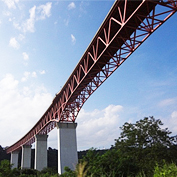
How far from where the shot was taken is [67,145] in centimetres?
3191

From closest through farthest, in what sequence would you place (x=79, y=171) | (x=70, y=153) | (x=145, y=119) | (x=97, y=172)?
(x=79, y=171)
(x=97, y=172)
(x=145, y=119)
(x=70, y=153)

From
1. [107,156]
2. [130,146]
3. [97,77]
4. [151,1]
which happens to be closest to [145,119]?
[130,146]

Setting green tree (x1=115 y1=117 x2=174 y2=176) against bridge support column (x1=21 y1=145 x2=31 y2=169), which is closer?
green tree (x1=115 y1=117 x2=174 y2=176)

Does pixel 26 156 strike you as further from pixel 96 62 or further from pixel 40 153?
pixel 96 62

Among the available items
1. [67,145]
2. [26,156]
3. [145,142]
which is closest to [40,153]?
[67,145]

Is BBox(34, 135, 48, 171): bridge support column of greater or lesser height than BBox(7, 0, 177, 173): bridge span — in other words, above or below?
below

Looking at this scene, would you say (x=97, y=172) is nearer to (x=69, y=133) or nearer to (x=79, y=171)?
(x=79, y=171)

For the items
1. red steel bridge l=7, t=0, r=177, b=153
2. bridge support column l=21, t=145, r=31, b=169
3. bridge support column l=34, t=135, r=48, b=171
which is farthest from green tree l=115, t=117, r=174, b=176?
bridge support column l=21, t=145, r=31, b=169

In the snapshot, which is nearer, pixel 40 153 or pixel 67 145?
pixel 67 145

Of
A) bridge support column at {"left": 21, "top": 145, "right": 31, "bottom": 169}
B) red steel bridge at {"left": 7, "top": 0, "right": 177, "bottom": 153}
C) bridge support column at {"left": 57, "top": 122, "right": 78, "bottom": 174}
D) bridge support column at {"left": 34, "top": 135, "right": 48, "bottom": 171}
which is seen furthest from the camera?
bridge support column at {"left": 21, "top": 145, "right": 31, "bottom": 169}

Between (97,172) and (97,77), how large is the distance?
14.5 m

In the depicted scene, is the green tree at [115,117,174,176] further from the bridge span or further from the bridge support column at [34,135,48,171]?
the bridge support column at [34,135,48,171]

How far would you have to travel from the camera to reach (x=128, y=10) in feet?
54.6

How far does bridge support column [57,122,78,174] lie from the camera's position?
101ft
